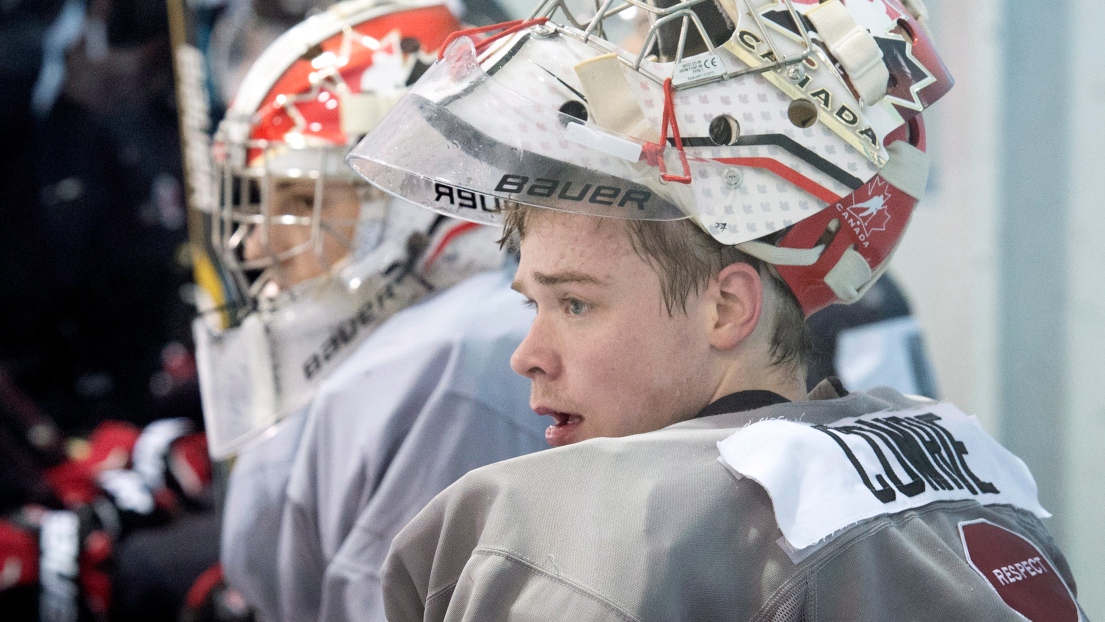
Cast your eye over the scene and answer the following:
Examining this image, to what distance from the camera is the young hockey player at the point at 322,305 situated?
127 cm

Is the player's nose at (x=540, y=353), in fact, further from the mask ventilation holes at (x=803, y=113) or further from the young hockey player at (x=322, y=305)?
the young hockey player at (x=322, y=305)

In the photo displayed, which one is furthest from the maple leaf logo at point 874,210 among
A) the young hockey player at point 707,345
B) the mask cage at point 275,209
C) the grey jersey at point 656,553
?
the mask cage at point 275,209

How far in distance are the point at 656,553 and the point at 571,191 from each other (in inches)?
10.6

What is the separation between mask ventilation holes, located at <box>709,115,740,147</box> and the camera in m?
0.73

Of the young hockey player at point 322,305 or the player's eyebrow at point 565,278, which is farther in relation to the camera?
the young hockey player at point 322,305

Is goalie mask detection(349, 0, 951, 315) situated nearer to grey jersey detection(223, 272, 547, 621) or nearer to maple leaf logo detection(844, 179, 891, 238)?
maple leaf logo detection(844, 179, 891, 238)

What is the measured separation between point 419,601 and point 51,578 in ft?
5.16

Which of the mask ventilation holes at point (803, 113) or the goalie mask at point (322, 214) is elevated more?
the mask ventilation holes at point (803, 113)

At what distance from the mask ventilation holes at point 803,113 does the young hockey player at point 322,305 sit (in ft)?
1.81

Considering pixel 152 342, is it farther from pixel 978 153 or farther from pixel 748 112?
pixel 748 112

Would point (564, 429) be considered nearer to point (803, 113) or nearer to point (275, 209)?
point (803, 113)

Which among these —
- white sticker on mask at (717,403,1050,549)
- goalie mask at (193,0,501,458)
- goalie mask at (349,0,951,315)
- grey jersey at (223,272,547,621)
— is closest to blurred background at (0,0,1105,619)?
goalie mask at (193,0,501,458)

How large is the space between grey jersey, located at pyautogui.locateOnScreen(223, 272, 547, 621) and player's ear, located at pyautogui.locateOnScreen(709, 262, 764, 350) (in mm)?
424

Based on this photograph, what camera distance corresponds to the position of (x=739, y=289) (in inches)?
30.7
